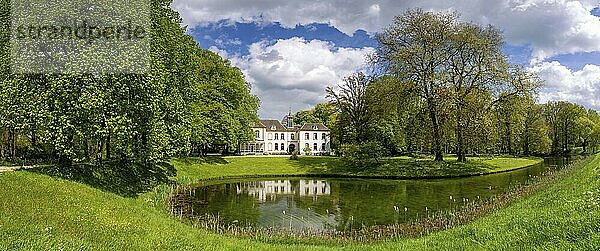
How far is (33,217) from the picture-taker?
1164 centimetres

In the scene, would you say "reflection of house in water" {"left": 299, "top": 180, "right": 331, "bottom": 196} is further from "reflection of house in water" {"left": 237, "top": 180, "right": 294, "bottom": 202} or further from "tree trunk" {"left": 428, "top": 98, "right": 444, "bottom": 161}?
"tree trunk" {"left": 428, "top": 98, "right": 444, "bottom": 161}

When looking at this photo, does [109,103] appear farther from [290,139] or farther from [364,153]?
[290,139]

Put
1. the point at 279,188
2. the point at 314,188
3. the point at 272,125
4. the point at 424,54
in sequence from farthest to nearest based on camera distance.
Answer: the point at 272,125 < the point at 424,54 < the point at 279,188 < the point at 314,188

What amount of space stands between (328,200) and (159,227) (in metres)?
13.0

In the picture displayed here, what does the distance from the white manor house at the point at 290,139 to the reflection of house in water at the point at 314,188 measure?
52070 millimetres

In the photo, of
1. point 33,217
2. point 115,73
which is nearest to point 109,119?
point 115,73

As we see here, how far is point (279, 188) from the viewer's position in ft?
106

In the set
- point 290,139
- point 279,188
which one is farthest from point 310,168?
point 290,139

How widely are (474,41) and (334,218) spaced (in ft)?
95.4

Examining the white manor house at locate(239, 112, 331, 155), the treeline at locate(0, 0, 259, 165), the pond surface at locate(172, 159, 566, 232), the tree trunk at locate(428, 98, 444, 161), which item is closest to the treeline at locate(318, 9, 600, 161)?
the tree trunk at locate(428, 98, 444, 161)

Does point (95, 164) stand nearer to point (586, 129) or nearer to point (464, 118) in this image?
point (464, 118)

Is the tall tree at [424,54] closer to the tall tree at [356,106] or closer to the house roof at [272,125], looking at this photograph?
the tall tree at [356,106]

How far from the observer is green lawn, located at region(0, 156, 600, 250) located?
9.68m

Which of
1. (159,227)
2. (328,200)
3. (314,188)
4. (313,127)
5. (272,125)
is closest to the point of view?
(159,227)
